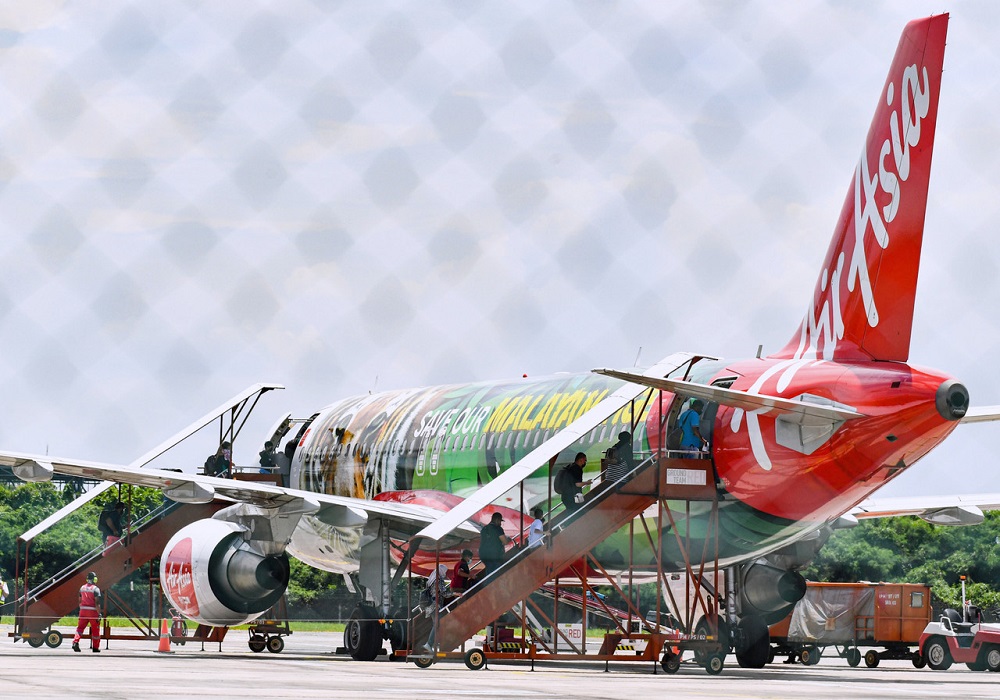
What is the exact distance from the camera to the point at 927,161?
55.5ft

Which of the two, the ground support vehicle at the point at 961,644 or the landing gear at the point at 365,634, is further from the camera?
the ground support vehicle at the point at 961,644

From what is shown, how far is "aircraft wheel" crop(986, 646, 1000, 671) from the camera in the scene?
26.1 m

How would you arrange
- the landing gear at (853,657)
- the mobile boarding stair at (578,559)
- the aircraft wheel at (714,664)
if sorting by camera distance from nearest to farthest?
the mobile boarding stair at (578,559)
the aircraft wheel at (714,664)
the landing gear at (853,657)

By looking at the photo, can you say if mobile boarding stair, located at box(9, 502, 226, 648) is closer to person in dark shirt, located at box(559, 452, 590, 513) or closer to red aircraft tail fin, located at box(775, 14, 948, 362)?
person in dark shirt, located at box(559, 452, 590, 513)

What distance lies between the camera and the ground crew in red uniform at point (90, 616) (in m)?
23.5

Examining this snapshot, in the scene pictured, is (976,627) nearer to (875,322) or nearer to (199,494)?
(875,322)

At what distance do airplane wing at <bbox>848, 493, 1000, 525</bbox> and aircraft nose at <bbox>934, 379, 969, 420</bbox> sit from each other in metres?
6.14

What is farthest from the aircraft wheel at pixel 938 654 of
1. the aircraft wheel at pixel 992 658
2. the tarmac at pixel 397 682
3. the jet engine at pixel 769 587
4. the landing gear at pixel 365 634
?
the landing gear at pixel 365 634

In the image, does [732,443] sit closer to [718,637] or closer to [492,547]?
[718,637]

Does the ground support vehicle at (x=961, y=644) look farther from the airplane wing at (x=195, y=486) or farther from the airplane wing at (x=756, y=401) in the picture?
the airplane wing at (x=195, y=486)

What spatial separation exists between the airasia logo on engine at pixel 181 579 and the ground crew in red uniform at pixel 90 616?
1.44 meters

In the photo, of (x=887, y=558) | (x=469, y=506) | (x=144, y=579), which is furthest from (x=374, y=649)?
(x=887, y=558)

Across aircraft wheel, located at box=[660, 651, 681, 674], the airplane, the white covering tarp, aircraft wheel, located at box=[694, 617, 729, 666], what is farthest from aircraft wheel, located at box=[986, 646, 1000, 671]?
aircraft wheel, located at box=[660, 651, 681, 674]

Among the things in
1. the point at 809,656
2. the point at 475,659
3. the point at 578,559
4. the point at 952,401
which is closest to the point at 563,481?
the point at 578,559
